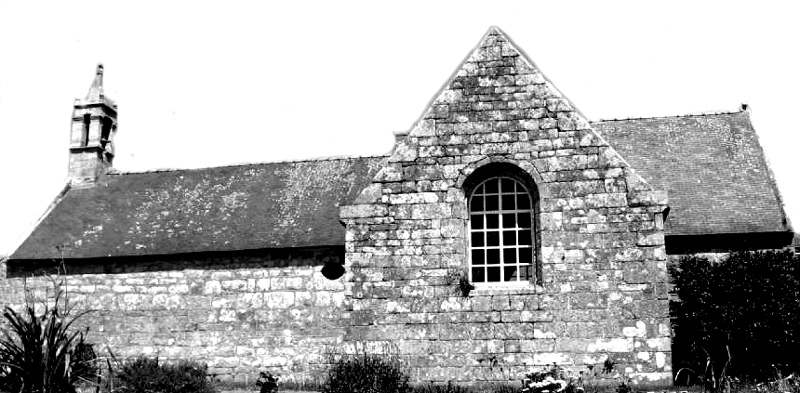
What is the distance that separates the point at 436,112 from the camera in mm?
13609

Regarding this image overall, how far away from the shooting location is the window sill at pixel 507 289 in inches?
502

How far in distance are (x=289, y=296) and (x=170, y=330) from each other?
3082mm

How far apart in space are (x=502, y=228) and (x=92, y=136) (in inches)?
658

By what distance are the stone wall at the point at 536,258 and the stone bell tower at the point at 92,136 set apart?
571 inches

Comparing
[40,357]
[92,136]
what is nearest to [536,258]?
[40,357]

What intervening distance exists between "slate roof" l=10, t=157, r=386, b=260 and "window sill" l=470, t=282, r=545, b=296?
6.73m

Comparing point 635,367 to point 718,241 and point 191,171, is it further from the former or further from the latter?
point 191,171

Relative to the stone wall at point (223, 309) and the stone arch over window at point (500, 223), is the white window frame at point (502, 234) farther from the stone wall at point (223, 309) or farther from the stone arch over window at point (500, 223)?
the stone wall at point (223, 309)

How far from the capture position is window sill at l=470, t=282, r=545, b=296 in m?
12.7

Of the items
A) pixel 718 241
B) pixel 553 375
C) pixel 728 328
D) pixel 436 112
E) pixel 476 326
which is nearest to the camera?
pixel 553 375

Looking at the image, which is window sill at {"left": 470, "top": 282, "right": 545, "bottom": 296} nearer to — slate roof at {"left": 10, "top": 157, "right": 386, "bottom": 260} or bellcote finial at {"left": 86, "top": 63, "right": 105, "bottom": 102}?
slate roof at {"left": 10, "top": 157, "right": 386, "bottom": 260}

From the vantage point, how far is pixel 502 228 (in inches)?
527

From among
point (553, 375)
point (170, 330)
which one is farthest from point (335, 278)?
point (553, 375)

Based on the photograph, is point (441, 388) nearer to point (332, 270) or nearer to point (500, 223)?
point (500, 223)
